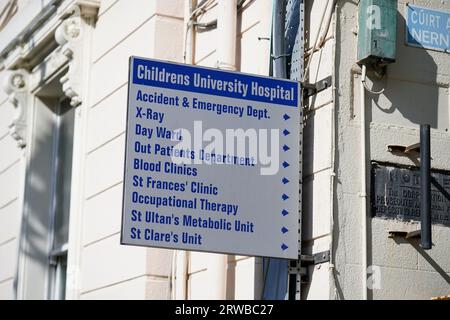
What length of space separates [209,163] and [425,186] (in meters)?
1.22

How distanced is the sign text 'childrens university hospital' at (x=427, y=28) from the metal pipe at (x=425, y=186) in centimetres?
67

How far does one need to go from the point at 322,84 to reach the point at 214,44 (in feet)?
4.74

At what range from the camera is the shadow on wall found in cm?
695

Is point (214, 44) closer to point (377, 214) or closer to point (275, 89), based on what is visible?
point (275, 89)

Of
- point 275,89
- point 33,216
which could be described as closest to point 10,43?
point 33,216

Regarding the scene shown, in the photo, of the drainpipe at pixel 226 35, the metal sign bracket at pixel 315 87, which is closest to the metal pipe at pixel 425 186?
the metal sign bracket at pixel 315 87

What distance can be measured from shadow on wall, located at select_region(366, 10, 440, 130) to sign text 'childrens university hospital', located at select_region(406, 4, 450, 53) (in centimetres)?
4

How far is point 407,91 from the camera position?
23.0 feet

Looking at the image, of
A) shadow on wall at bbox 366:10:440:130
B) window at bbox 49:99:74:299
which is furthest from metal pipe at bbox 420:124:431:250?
window at bbox 49:99:74:299

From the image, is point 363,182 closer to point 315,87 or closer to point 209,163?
point 315,87

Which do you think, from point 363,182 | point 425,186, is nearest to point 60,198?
point 363,182

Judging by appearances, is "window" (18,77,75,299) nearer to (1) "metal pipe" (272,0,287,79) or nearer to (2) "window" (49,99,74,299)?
(2) "window" (49,99,74,299)

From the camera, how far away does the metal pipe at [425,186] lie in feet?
21.4

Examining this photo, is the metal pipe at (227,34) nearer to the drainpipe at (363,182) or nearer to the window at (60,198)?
the drainpipe at (363,182)
